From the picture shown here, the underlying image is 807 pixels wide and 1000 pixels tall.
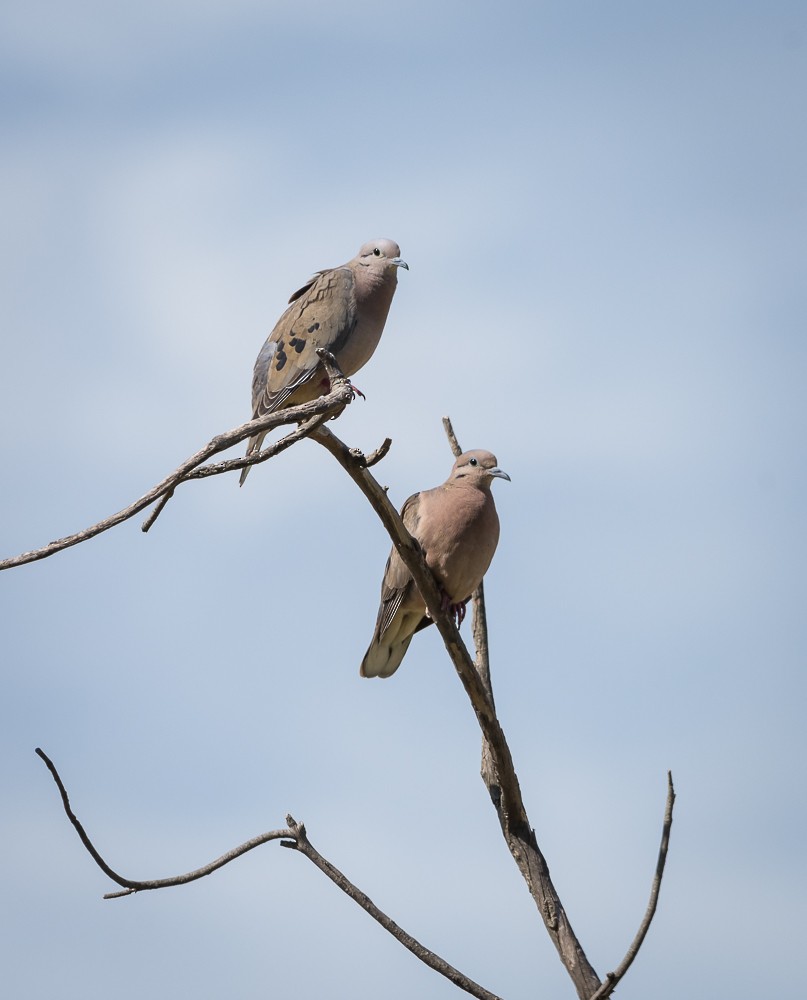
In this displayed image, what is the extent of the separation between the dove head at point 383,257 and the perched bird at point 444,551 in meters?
1.00

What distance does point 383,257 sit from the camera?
650cm

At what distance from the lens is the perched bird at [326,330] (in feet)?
20.3

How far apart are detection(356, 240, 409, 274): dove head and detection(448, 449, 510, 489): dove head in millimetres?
982

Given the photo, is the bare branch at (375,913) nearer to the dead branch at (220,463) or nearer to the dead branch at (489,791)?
the dead branch at (489,791)

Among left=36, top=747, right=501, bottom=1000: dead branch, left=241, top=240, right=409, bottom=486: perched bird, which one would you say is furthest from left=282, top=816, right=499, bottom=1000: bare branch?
left=241, top=240, right=409, bottom=486: perched bird

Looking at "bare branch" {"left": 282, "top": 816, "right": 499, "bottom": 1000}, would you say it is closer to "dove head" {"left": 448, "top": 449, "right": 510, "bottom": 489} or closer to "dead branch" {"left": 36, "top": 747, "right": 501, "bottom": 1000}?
"dead branch" {"left": 36, "top": 747, "right": 501, "bottom": 1000}

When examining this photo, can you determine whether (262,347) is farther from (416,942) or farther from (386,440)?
(416,942)

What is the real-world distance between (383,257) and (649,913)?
3.36 m

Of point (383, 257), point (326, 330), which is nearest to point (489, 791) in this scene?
point (326, 330)

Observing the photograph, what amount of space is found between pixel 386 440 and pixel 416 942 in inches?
77.3

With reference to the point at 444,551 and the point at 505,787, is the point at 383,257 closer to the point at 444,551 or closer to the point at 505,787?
the point at 444,551

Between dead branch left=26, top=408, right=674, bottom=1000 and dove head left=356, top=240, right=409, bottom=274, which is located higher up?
dove head left=356, top=240, right=409, bottom=274

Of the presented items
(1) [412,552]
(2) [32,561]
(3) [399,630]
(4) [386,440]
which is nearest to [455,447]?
(3) [399,630]

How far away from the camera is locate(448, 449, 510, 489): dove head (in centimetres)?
629
